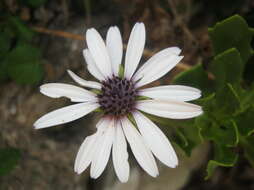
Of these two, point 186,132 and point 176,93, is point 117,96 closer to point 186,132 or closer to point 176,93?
point 176,93

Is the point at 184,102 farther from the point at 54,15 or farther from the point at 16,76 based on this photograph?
the point at 54,15

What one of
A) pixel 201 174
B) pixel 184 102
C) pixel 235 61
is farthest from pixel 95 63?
pixel 201 174

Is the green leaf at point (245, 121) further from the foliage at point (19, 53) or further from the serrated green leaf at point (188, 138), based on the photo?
the foliage at point (19, 53)

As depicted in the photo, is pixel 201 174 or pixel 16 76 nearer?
pixel 16 76

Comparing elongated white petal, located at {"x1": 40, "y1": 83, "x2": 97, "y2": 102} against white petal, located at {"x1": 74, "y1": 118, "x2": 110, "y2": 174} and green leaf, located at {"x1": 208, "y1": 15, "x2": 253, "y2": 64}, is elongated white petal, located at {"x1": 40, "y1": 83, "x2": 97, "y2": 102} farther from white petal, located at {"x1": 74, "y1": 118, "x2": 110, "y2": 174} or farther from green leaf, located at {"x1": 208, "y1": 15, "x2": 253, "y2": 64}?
green leaf, located at {"x1": 208, "y1": 15, "x2": 253, "y2": 64}

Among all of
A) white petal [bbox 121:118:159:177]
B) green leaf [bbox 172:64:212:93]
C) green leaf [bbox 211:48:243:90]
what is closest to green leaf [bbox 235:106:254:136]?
green leaf [bbox 211:48:243:90]

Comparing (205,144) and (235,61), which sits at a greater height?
(235,61)

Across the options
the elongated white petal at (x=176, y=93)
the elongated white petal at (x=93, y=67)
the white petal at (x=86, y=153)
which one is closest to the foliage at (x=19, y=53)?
the elongated white petal at (x=93, y=67)
